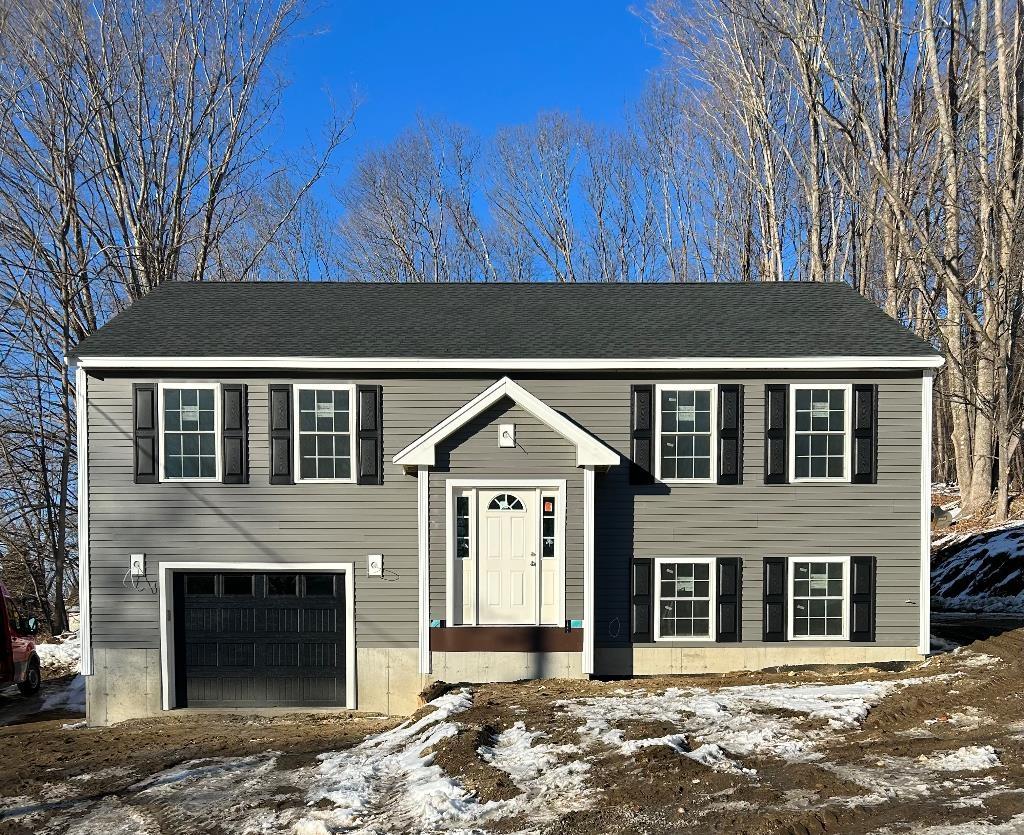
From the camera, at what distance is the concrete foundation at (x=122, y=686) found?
A: 35.9 feet

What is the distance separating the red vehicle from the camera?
12.5m

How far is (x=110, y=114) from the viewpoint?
2192 centimetres

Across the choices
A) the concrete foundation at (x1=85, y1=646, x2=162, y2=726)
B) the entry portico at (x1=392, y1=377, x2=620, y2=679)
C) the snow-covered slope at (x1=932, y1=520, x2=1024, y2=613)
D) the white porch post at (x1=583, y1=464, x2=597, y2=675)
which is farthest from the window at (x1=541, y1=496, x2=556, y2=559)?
the snow-covered slope at (x1=932, y1=520, x2=1024, y2=613)

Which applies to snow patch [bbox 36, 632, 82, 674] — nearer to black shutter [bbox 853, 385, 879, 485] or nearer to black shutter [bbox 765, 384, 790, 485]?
black shutter [bbox 765, 384, 790, 485]

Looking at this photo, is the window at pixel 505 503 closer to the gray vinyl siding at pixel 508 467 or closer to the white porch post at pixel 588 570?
the gray vinyl siding at pixel 508 467

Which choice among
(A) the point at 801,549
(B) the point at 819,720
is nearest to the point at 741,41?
(A) the point at 801,549

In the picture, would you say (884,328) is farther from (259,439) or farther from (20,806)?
(20,806)

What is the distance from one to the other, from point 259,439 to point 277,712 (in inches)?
156

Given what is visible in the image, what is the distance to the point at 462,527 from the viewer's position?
10781 millimetres

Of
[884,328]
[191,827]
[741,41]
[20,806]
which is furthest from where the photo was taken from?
[741,41]

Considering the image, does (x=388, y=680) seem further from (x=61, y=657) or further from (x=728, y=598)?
(x=61, y=657)

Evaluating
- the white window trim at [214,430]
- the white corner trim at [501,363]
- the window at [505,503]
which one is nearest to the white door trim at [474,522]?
the window at [505,503]

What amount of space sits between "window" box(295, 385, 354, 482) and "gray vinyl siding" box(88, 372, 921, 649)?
0.25m

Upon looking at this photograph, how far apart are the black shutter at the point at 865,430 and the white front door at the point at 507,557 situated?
4721 mm
